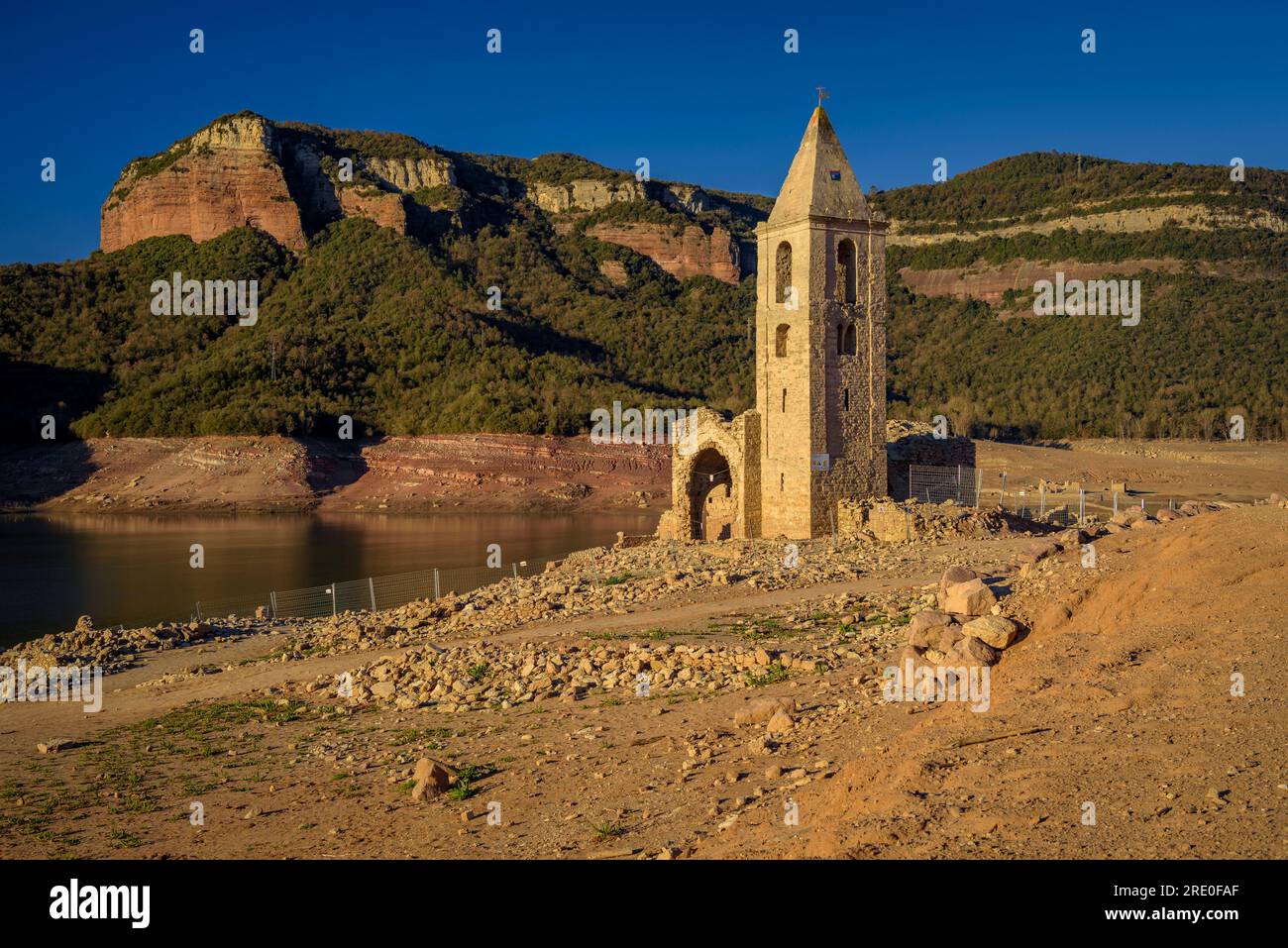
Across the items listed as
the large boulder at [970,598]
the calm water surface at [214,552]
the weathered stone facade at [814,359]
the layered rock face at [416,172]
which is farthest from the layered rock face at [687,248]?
the large boulder at [970,598]

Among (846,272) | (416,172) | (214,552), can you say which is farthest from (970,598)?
(416,172)

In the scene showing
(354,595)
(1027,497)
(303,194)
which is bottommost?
(354,595)

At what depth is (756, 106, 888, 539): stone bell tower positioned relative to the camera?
24.0m

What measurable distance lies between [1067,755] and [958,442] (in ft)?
73.3

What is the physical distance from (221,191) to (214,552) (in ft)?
194

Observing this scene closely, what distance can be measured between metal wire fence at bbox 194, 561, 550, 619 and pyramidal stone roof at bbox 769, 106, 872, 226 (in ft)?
32.4

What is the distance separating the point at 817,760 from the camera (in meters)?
8.78

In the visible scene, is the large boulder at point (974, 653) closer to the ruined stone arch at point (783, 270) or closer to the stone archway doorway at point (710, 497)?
the ruined stone arch at point (783, 270)

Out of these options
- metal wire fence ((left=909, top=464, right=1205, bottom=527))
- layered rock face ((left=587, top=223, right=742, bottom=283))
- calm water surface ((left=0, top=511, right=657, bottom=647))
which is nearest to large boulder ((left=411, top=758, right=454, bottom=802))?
metal wire fence ((left=909, top=464, right=1205, bottom=527))

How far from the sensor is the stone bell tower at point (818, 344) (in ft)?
78.7

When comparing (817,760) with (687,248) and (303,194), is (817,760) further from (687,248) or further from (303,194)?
(687,248)

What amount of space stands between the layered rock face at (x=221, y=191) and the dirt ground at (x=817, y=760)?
269ft

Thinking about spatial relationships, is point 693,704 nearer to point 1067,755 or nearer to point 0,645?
point 1067,755

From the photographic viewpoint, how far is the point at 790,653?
12602 mm
